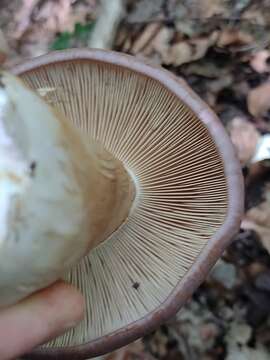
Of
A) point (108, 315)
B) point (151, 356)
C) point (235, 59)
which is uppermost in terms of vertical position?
point (235, 59)

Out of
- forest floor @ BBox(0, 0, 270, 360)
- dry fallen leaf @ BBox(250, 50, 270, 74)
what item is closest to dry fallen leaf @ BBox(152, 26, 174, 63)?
forest floor @ BBox(0, 0, 270, 360)

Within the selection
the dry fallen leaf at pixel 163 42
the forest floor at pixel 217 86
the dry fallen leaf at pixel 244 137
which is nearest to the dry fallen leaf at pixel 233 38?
the forest floor at pixel 217 86

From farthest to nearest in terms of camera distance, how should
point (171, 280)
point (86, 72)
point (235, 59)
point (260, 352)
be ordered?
point (235, 59) < point (260, 352) < point (86, 72) < point (171, 280)

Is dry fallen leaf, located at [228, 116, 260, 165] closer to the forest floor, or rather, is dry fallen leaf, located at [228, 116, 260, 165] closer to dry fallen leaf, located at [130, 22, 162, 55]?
the forest floor

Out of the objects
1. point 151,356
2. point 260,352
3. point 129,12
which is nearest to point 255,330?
point 260,352

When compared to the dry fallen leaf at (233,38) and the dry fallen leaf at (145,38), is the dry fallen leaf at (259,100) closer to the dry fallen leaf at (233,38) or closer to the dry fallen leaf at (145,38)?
the dry fallen leaf at (233,38)

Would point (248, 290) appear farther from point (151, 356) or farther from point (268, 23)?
point (268, 23)
